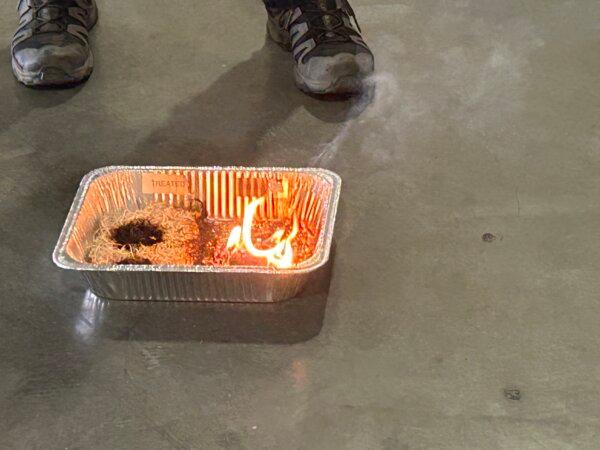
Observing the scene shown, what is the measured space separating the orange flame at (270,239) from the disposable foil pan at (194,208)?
42 millimetres

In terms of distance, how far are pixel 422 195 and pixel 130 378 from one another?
0.73m

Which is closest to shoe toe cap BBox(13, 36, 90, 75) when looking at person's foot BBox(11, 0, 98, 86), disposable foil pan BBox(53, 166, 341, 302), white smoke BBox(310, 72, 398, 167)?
person's foot BBox(11, 0, 98, 86)

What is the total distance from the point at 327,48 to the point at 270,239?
24.3 inches

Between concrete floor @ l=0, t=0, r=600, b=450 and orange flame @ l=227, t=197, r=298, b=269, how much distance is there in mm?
84

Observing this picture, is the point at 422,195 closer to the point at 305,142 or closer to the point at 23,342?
the point at 305,142

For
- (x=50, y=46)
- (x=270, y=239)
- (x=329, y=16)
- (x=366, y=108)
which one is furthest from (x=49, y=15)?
(x=270, y=239)

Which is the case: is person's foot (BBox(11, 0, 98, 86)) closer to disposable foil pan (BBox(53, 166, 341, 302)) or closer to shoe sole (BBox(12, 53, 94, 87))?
shoe sole (BBox(12, 53, 94, 87))

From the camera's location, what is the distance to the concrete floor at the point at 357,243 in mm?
1336

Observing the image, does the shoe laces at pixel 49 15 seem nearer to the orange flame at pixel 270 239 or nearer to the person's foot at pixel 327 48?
the person's foot at pixel 327 48

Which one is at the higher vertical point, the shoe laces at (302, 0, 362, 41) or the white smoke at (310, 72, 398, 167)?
the shoe laces at (302, 0, 362, 41)

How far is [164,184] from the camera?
1656 mm

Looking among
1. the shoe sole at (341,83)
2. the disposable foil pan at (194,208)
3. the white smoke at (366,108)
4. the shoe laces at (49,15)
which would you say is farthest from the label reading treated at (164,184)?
the shoe laces at (49,15)

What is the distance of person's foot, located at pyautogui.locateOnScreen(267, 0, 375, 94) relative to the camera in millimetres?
1995

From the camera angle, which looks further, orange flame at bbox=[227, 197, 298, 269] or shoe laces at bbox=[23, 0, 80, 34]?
shoe laces at bbox=[23, 0, 80, 34]
